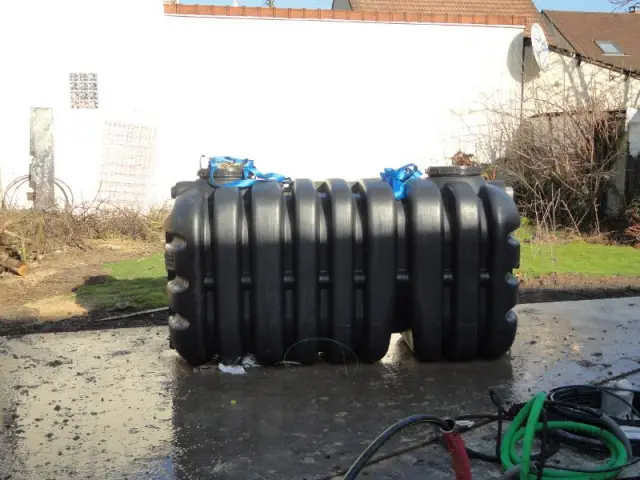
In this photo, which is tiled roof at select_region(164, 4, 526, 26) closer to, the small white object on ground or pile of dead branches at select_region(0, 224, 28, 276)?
pile of dead branches at select_region(0, 224, 28, 276)

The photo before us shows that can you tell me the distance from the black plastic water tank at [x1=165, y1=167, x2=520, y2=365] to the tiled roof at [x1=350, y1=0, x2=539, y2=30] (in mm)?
17856

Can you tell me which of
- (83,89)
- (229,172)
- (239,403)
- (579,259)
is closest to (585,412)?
(239,403)

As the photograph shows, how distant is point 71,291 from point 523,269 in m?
5.83

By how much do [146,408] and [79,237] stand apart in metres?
8.58

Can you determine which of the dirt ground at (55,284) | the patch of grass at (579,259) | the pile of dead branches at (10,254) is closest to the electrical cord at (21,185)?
the dirt ground at (55,284)

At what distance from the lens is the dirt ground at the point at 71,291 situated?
21.5 feet

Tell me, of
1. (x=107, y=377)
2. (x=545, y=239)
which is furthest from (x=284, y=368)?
(x=545, y=239)

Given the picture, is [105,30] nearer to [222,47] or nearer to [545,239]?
[222,47]

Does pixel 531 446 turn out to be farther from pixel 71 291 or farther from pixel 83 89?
pixel 83 89

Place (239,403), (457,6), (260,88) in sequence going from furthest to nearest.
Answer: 1. (457,6)
2. (260,88)
3. (239,403)

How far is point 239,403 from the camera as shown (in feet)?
12.1

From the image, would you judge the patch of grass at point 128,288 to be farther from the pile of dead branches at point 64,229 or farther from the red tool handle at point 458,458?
the red tool handle at point 458,458

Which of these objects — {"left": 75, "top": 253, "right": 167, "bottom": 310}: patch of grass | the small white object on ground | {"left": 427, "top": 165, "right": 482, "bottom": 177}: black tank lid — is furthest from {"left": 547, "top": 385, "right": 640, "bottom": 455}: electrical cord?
{"left": 75, "top": 253, "right": 167, "bottom": 310}: patch of grass

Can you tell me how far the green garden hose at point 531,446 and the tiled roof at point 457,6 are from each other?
62.5 ft
